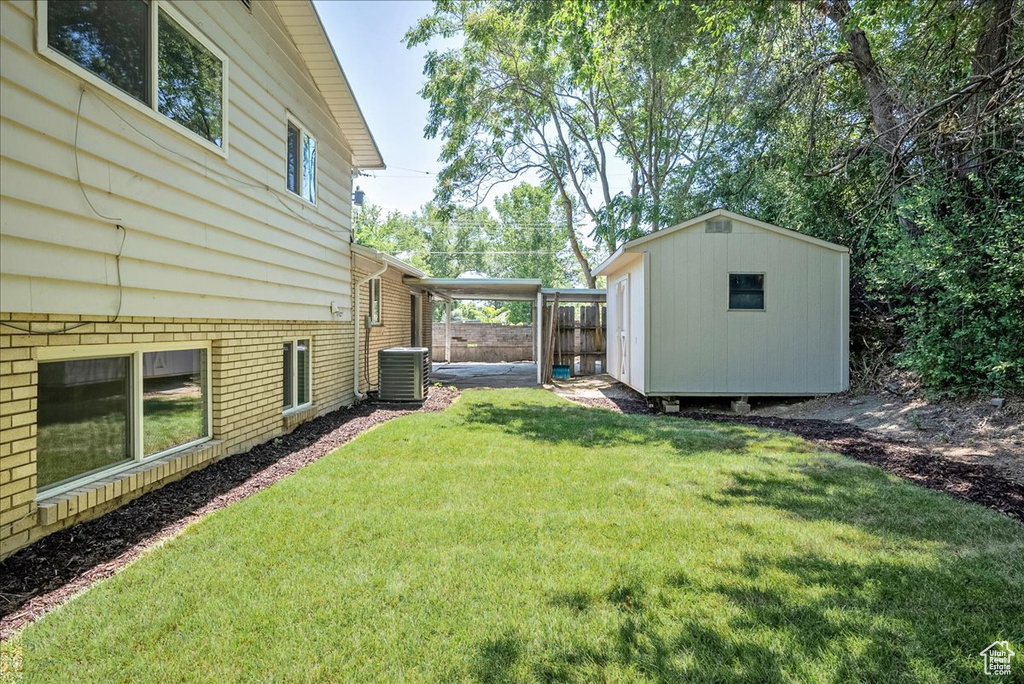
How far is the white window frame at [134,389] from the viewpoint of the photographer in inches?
134

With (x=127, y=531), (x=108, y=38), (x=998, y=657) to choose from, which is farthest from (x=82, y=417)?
(x=998, y=657)

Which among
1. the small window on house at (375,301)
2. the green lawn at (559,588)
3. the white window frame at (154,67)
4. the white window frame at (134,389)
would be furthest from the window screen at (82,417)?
the small window on house at (375,301)

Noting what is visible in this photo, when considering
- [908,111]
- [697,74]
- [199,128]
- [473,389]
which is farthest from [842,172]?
[199,128]

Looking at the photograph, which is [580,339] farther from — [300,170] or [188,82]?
[188,82]

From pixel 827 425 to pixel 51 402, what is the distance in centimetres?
897

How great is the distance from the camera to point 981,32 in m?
6.82

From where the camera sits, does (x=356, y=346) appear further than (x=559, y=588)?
Yes

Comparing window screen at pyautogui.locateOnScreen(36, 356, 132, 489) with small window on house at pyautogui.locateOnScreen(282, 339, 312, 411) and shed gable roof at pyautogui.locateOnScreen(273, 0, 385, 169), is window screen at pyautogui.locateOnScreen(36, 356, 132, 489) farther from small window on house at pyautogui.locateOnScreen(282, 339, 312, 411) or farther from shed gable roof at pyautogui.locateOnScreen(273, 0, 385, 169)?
shed gable roof at pyautogui.locateOnScreen(273, 0, 385, 169)

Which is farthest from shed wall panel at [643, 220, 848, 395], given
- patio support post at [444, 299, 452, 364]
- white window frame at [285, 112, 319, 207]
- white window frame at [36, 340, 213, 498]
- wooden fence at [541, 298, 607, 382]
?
patio support post at [444, 299, 452, 364]

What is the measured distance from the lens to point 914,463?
5.56 m

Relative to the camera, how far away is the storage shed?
9.30 metres

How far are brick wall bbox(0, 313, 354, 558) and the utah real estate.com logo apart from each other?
4988mm

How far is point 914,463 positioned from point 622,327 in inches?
256

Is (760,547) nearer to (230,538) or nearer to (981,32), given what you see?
(230,538)
